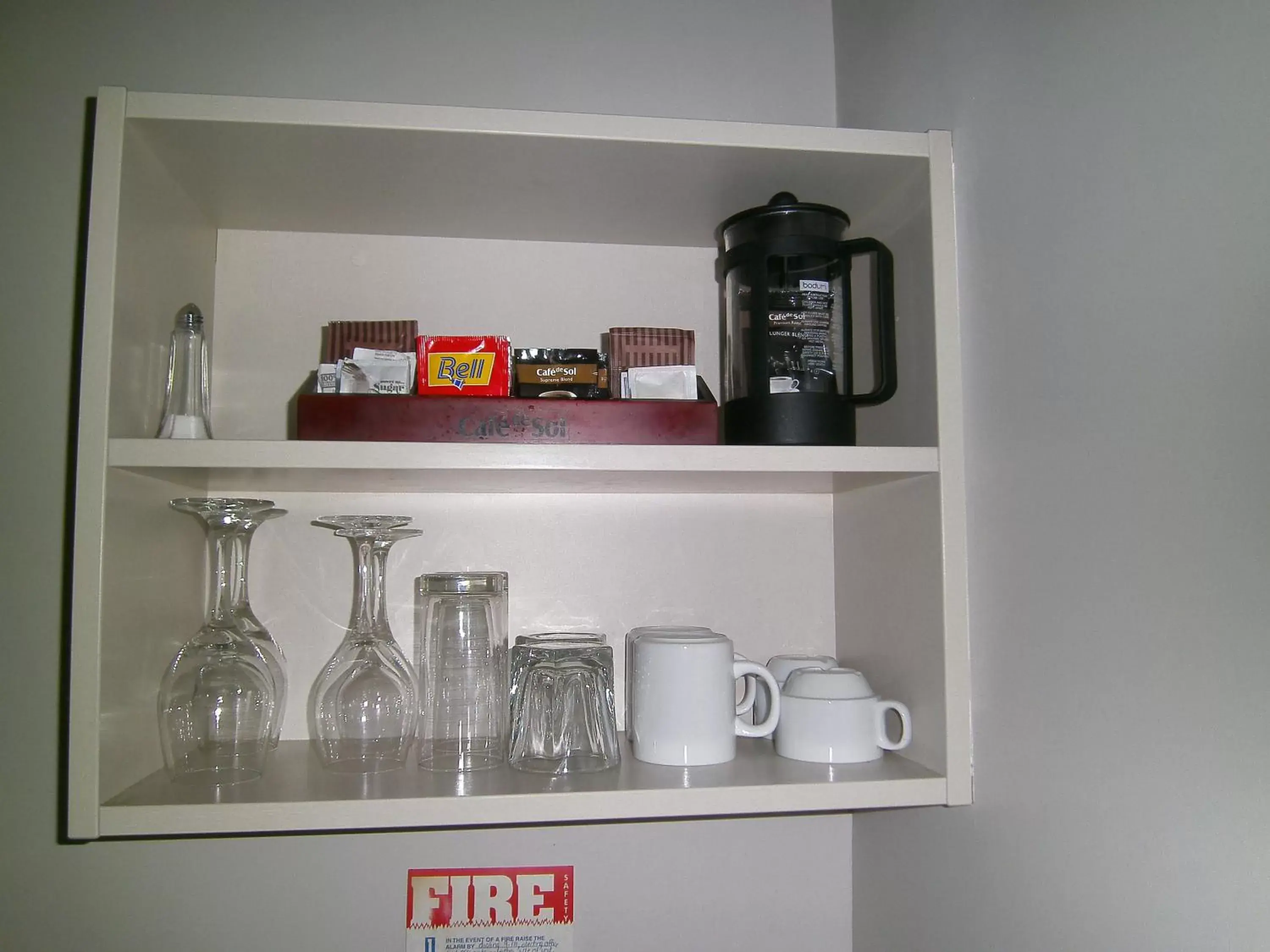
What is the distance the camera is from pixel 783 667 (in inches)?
42.9

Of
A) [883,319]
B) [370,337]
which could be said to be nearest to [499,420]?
[370,337]

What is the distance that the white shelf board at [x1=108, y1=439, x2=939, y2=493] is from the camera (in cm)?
84

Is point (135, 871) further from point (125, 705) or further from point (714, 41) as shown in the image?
point (714, 41)

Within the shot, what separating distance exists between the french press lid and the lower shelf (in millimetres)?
583

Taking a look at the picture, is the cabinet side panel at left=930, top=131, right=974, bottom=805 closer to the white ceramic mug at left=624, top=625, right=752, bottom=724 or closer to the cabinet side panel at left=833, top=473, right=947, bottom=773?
the cabinet side panel at left=833, top=473, right=947, bottom=773

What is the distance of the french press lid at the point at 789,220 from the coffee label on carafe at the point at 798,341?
2.5 inches

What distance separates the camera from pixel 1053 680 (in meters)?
0.75

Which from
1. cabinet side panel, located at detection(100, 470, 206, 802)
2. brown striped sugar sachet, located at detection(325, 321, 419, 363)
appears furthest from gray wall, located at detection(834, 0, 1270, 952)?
cabinet side panel, located at detection(100, 470, 206, 802)

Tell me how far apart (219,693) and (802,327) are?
2.42ft

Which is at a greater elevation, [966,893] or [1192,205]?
[1192,205]

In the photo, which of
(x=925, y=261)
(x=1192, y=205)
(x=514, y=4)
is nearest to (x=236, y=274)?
(x=514, y=4)

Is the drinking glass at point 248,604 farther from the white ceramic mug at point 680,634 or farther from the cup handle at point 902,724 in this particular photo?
the cup handle at point 902,724

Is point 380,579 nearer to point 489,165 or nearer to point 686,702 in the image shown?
point 686,702

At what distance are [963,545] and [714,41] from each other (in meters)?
0.82
